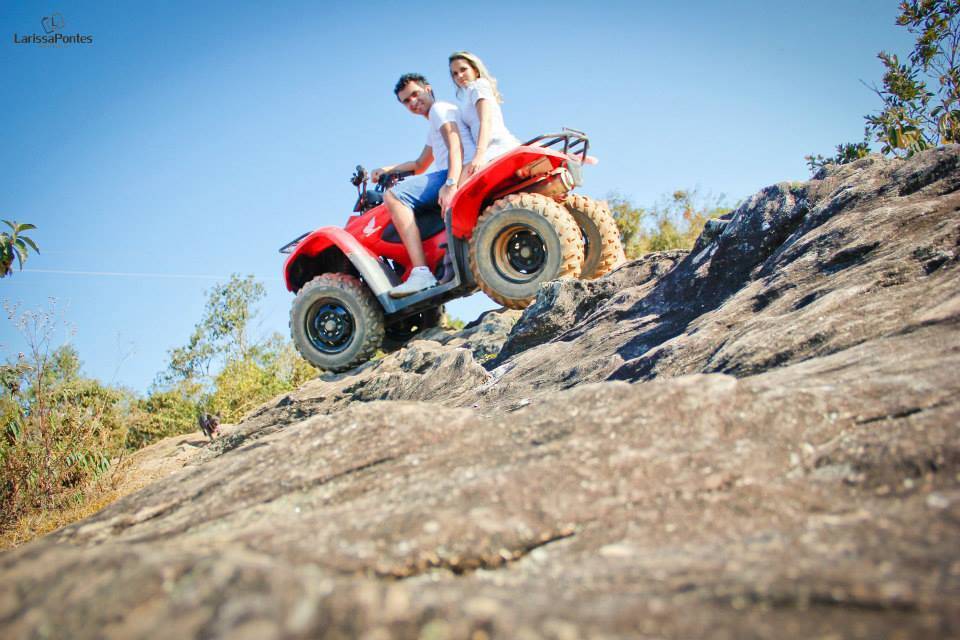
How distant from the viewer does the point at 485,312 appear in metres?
6.47

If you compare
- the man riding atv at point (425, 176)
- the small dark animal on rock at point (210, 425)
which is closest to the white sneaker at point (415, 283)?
the man riding atv at point (425, 176)

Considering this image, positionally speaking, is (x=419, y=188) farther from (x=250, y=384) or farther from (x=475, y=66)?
(x=250, y=384)

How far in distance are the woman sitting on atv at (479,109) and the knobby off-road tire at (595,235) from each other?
863 millimetres

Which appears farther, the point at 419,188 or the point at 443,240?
the point at 443,240

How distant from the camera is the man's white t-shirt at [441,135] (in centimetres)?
574

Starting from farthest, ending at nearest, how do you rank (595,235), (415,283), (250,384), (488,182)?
1. (250,384)
2. (415,283)
3. (595,235)
4. (488,182)

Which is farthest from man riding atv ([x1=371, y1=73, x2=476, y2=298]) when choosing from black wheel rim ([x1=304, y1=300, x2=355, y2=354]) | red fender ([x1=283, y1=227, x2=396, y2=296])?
black wheel rim ([x1=304, y1=300, x2=355, y2=354])

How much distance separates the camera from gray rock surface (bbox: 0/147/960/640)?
2.67 ft

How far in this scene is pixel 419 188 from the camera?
605 centimetres

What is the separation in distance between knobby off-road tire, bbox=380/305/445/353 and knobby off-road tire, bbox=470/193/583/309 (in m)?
1.79

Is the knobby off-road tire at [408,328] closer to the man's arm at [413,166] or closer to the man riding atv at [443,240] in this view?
the man riding atv at [443,240]

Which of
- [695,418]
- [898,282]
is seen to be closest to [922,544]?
[695,418]

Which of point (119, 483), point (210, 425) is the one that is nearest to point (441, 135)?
point (210, 425)

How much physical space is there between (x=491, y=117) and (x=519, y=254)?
1298mm
